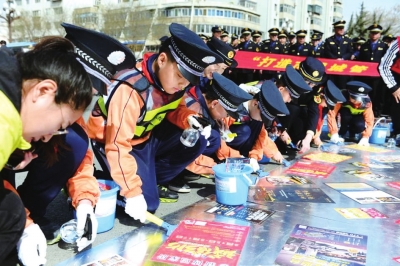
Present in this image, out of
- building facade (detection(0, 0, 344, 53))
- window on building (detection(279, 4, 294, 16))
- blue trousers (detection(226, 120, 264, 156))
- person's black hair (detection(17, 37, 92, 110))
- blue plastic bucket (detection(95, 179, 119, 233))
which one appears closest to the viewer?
person's black hair (detection(17, 37, 92, 110))

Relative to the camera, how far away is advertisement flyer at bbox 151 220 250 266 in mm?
1643

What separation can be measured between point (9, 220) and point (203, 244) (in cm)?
88

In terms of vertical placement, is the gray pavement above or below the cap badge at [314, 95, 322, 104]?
below

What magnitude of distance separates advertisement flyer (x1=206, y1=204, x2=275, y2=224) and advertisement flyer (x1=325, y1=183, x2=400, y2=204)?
0.70 m

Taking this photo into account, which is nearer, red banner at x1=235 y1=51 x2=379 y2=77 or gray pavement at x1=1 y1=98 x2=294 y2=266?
gray pavement at x1=1 y1=98 x2=294 y2=266

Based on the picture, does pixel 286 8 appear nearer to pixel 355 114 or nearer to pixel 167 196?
pixel 355 114

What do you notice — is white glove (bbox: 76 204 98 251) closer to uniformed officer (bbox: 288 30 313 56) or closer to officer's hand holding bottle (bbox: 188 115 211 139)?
officer's hand holding bottle (bbox: 188 115 211 139)

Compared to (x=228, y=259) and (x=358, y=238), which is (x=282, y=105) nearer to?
(x=358, y=238)

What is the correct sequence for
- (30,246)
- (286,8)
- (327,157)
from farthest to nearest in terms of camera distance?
1. (286,8)
2. (327,157)
3. (30,246)

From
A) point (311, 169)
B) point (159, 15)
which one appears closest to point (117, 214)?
point (311, 169)

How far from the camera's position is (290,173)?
3156 mm

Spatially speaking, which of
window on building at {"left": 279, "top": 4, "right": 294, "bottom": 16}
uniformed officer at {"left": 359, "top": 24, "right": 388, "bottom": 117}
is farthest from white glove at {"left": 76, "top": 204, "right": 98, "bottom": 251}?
window on building at {"left": 279, "top": 4, "right": 294, "bottom": 16}

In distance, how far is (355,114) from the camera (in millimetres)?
4781

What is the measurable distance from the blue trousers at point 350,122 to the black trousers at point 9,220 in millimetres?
4343
